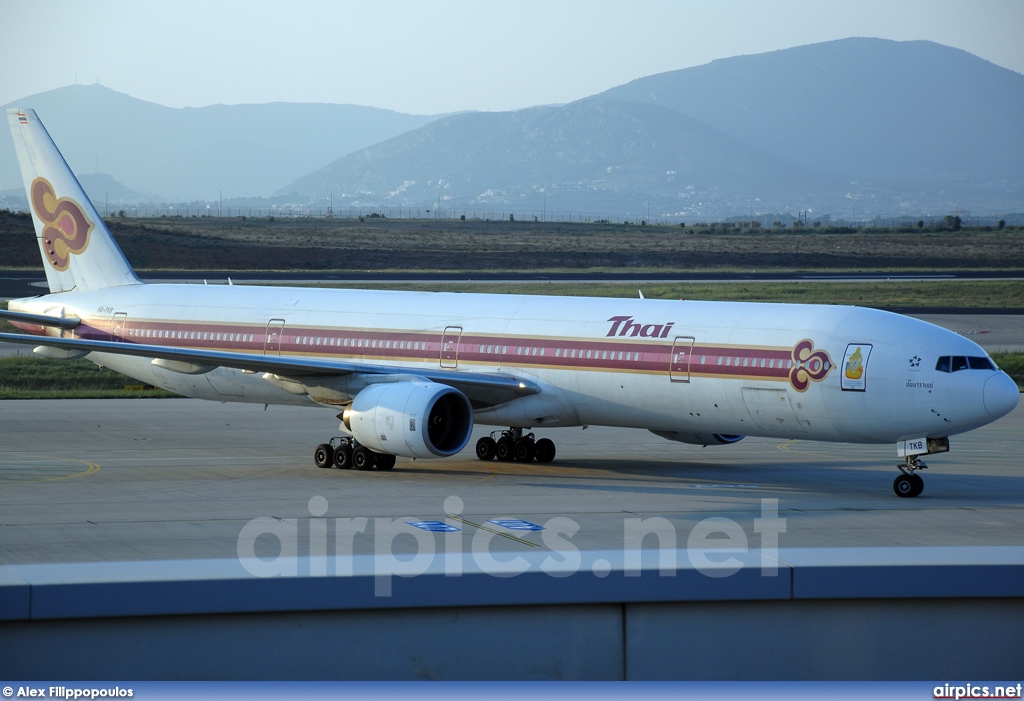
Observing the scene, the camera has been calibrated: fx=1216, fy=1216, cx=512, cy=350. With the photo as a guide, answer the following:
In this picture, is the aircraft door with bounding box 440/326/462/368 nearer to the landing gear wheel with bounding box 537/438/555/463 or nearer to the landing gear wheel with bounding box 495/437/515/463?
the landing gear wheel with bounding box 495/437/515/463

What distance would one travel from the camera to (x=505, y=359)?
2662 cm

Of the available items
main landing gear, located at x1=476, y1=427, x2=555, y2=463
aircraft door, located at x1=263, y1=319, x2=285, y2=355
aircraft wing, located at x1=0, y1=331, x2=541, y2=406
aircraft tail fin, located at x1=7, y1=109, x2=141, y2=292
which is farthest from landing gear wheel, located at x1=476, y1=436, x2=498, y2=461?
aircraft tail fin, located at x1=7, y1=109, x2=141, y2=292

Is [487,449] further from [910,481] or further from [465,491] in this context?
[910,481]

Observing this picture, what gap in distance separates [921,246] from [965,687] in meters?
139

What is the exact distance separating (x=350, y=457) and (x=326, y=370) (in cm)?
204

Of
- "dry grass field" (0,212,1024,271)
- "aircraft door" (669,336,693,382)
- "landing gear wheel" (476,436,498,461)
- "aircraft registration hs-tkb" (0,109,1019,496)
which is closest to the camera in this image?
"aircraft registration hs-tkb" (0,109,1019,496)

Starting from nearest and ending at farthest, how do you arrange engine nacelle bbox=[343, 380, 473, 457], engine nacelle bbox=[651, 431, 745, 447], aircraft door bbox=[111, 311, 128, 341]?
engine nacelle bbox=[343, 380, 473, 457]
engine nacelle bbox=[651, 431, 745, 447]
aircraft door bbox=[111, 311, 128, 341]

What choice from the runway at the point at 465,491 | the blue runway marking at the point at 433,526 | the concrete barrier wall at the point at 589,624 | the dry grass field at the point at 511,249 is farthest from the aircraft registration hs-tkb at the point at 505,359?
the dry grass field at the point at 511,249

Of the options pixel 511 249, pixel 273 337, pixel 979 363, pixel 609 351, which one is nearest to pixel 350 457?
pixel 273 337

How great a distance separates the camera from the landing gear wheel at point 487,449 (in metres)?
28.3

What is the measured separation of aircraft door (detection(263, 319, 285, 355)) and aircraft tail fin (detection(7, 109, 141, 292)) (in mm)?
5983

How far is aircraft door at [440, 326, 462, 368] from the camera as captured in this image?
89.0 feet

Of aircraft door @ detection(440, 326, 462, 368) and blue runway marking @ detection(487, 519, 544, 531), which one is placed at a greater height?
aircraft door @ detection(440, 326, 462, 368)

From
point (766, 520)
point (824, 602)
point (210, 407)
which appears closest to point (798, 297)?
point (210, 407)
